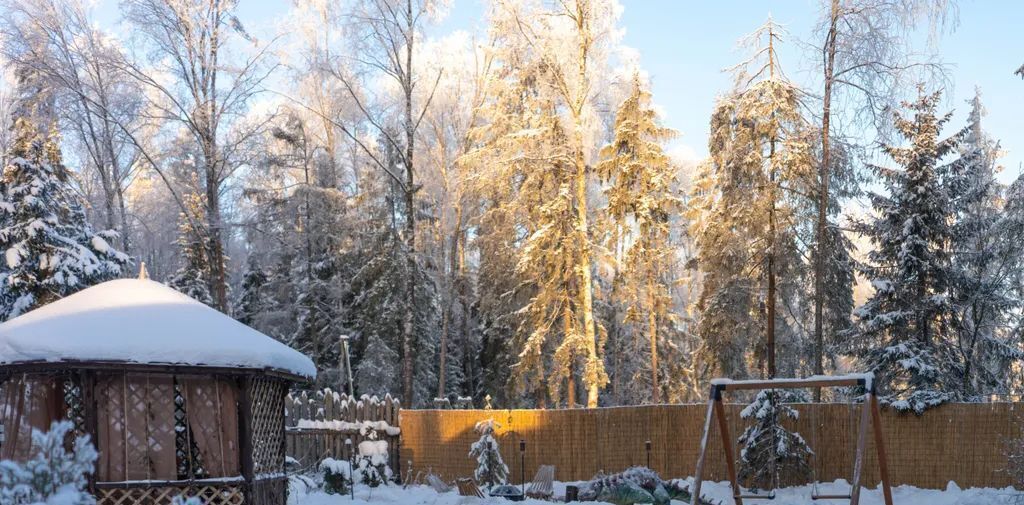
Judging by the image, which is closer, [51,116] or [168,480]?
[168,480]

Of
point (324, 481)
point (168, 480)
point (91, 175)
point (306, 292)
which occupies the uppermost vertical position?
point (91, 175)

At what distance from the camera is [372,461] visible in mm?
17328

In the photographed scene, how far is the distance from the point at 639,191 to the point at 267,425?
1285 centimetres

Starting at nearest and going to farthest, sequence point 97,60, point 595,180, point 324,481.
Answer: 1. point 324,481
2. point 97,60
3. point 595,180

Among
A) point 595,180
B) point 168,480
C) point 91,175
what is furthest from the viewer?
point 91,175

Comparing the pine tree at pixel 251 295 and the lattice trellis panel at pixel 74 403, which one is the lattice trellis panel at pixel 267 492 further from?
the pine tree at pixel 251 295

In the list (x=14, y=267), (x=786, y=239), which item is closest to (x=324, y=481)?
(x=14, y=267)

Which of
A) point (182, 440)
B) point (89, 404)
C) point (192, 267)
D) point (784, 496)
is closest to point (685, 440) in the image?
point (784, 496)

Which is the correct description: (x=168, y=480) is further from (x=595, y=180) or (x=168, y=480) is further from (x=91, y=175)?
(x=91, y=175)

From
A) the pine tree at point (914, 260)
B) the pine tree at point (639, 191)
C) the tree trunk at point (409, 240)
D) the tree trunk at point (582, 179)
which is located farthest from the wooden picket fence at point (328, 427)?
the pine tree at point (914, 260)

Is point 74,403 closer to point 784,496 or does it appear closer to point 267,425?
point 267,425

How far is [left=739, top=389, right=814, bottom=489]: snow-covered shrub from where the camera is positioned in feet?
47.7

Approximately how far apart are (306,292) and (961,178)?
66.1 feet

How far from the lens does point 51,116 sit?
23.5 m
